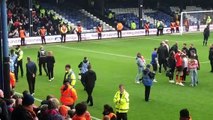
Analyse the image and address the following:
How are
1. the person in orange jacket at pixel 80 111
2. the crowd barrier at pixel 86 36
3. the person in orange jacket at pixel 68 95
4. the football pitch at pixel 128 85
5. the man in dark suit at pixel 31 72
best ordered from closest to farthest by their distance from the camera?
the person in orange jacket at pixel 80 111, the person in orange jacket at pixel 68 95, the football pitch at pixel 128 85, the man in dark suit at pixel 31 72, the crowd barrier at pixel 86 36

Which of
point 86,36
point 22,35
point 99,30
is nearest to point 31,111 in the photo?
point 22,35

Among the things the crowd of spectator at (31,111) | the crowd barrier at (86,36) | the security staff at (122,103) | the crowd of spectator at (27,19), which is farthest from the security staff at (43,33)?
the crowd of spectator at (31,111)

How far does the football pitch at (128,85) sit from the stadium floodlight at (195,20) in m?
11.0

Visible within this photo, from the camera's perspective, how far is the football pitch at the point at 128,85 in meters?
18.0

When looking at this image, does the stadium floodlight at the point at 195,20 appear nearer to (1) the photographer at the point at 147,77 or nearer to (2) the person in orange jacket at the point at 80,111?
(1) the photographer at the point at 147,77

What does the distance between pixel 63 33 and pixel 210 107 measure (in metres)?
24.3

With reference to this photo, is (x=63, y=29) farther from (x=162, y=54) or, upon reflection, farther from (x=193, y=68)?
(x=193, y=68)

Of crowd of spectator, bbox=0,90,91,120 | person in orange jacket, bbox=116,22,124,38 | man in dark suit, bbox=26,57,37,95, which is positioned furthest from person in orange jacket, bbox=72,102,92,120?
person in orange jacket, bbox=116,22,124,38

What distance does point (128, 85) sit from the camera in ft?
74.9

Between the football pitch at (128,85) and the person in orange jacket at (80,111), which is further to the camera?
the football pitch at (128,85)

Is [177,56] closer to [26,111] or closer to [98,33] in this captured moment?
[26,111]

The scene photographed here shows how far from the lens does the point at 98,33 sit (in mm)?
44000

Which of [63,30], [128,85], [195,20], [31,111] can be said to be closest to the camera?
[31,111]

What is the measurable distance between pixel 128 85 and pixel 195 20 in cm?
2994
